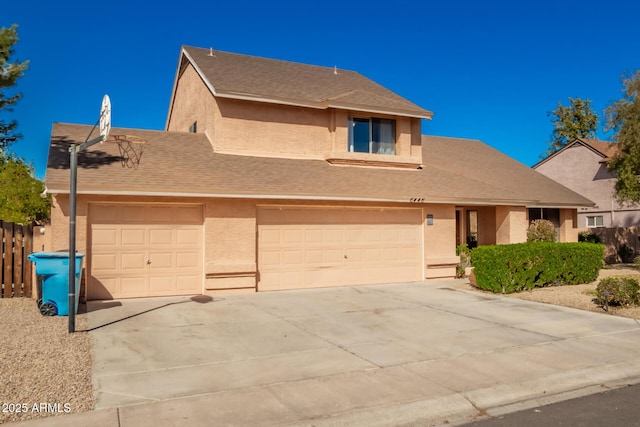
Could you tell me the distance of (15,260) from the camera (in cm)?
1246

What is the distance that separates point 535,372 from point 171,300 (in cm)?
878

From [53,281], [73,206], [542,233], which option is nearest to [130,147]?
[53,281]

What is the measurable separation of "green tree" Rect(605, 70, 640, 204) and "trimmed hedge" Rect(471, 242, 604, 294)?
664 centimetres

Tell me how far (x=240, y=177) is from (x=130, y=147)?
11.3 ft

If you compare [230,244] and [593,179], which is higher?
[593,179]

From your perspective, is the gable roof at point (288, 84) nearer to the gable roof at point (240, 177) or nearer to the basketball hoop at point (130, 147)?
the gable roof at point (240, 177)

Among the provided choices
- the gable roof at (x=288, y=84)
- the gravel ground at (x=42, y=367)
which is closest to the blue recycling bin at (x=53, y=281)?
the gravel ground at (x=42, y=367)

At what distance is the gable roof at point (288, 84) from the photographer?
17.3 m

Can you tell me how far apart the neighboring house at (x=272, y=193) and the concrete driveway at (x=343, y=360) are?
171 centimetres

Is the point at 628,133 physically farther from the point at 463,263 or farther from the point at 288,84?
the point at 288,84

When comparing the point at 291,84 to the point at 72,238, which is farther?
the point at 291,84

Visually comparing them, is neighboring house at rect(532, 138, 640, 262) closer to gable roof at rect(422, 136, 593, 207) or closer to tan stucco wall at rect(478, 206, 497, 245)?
gable roof at rect(422, 136, 593, 207)

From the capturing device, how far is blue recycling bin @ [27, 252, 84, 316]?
10.6m

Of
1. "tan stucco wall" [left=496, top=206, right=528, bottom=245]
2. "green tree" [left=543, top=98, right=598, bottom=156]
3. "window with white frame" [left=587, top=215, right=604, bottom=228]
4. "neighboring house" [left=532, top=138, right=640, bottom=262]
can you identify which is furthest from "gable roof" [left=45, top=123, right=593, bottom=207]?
"green tree" [left=543, top=98, right=598, bottom=156]
